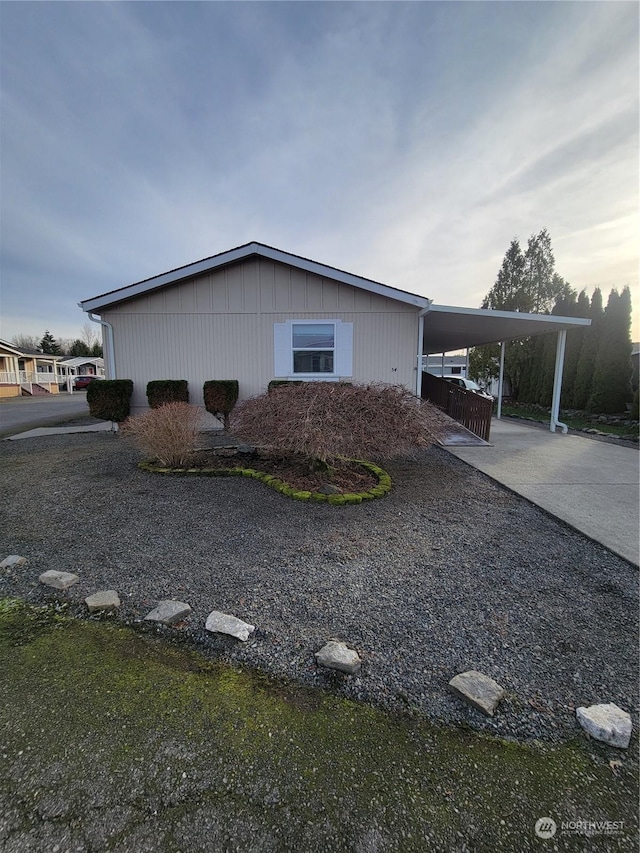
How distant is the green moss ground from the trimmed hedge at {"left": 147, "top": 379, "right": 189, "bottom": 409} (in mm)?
6921

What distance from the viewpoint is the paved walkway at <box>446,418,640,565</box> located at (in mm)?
3504

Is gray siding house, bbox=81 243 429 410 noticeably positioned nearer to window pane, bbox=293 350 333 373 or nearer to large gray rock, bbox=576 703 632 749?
window pane, bbox=293 350 333 373

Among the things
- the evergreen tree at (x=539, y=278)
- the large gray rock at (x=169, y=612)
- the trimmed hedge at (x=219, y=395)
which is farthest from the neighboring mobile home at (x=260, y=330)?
the evergreen tree at (x=539, y=278)

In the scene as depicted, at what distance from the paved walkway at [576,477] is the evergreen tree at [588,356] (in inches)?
271

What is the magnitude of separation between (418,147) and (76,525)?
29.3ft

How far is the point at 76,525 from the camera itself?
134 inches

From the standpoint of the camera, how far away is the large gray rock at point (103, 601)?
2199 millimetres

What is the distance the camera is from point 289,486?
173 inches

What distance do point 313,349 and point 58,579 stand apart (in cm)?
678

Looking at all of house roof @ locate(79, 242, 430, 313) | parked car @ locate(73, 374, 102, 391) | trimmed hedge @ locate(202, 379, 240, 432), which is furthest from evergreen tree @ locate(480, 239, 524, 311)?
parked car @ locate(73, 374, 102, 391)

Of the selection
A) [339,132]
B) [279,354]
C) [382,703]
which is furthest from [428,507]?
[339,132]

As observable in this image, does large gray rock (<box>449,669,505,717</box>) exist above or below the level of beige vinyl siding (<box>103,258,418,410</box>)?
below

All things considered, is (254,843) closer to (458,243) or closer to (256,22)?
(256,22)

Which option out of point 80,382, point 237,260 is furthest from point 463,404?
point 80,382
